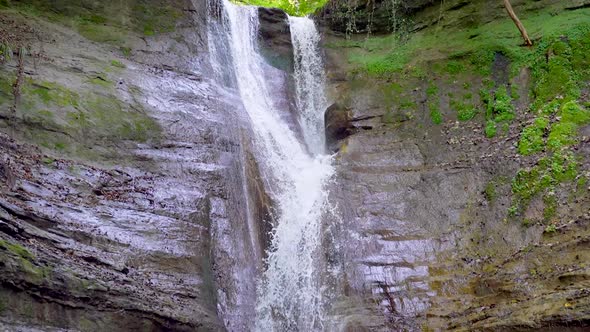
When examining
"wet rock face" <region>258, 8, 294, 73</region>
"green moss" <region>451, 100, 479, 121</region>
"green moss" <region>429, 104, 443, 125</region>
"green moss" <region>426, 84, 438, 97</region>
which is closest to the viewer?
"green moss" <region>451, 100, 479, 121</region>

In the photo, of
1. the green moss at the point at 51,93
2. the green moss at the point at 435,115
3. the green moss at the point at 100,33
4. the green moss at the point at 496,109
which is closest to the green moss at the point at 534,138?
the green moss at the point at 496,109

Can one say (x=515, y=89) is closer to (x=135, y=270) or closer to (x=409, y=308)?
(x=409, y=308)

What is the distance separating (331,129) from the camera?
13.8 meters

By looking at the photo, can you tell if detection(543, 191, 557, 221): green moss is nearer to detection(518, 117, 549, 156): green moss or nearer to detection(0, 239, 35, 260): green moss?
detection(518, 117, 549, 156): green moss

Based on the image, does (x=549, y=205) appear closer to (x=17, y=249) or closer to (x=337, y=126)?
(x=337, y=126)

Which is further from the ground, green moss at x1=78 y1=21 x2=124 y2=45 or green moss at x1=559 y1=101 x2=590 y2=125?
green moss at x1=78 y1=21 x2=124 y2=45

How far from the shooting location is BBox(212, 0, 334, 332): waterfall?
952 centimetres

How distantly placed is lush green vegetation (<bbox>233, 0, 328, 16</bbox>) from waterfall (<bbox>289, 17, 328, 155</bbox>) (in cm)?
178

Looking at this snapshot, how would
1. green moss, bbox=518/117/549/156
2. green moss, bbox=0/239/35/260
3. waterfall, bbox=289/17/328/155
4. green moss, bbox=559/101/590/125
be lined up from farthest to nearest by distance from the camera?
waterfall, bbox=289/17/328/155 < green moss, bbox=518/117/549/156 < green moss, bbox=559/101/590/125 < green moss, bbox=0/239/35/260

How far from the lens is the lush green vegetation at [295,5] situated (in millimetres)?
18375

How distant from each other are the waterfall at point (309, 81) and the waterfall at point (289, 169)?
0.10 feet

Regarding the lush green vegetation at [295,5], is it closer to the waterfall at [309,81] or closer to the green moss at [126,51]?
the waterfall at [309,81]

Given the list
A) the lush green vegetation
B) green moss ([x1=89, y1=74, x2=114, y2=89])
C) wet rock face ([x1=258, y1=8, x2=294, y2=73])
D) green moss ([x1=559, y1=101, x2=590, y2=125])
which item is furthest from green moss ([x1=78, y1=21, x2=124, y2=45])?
green moss ([x1=559, y1=101, x2=590, y2=125])

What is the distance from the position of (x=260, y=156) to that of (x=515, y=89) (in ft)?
21.2
